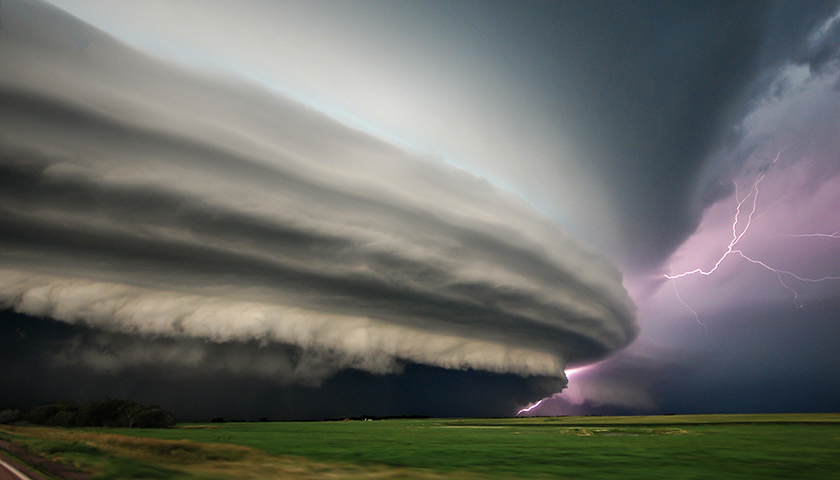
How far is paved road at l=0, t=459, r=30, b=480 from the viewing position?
25.0 meters

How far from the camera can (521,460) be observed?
151ft

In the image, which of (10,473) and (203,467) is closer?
(10,473)

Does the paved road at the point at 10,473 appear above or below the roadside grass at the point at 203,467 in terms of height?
above

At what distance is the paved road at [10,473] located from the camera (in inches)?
985

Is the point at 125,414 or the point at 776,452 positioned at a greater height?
the point at 776,452

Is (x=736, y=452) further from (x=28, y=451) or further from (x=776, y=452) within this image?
(x=28, y=451)

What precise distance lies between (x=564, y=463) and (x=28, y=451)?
55725 mm

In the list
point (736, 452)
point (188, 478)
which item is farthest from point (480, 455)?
point (188, 478)

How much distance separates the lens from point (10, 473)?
27281mm

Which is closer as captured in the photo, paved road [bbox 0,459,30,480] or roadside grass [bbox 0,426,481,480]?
paved road [bbox 0,459,30,480]

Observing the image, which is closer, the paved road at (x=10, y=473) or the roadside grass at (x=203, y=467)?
the paved road at (x=10, y=473)

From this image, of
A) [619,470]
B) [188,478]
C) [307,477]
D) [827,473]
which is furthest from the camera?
[619,470]

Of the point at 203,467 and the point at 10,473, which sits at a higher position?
the point at 10,473

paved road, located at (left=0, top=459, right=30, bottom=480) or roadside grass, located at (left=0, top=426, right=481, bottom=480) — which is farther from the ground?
paved road, located at (left=0, top=459, right=30, bottom=480)
